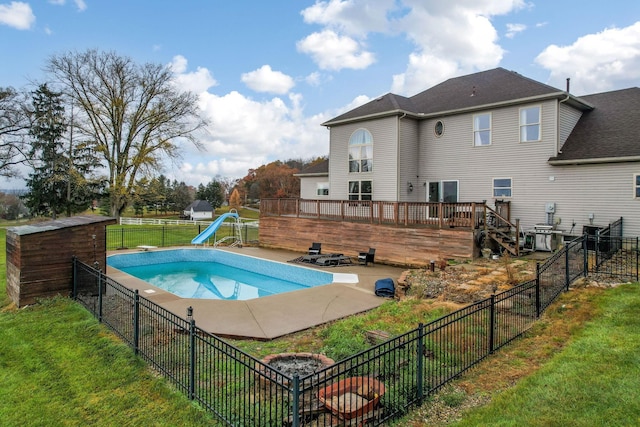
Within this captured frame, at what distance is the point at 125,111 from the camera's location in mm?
30172

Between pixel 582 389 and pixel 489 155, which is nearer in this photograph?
pixel 582 389

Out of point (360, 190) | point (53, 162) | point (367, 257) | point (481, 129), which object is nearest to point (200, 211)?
point (53, 162)

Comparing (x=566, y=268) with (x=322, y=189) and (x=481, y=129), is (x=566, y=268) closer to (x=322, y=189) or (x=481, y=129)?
(x=481, y=129)

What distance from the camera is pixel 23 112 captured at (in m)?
30.0

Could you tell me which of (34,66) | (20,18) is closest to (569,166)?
(20,18)

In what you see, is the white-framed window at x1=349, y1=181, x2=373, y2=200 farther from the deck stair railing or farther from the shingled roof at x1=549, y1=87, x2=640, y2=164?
the shingled roof at x1=549, y1=87, x2=640, y2=164

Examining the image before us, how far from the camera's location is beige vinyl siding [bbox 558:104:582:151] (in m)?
13.7

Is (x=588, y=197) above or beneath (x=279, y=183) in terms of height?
beneath

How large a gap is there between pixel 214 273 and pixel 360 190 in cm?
766

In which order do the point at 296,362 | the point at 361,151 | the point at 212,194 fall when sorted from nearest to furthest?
the point at 296,362, the point at 361,151, the point at 212,194

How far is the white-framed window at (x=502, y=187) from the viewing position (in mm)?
14750

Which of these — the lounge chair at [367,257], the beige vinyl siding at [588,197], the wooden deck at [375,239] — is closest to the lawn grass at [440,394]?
the wooden deck at [375,239]

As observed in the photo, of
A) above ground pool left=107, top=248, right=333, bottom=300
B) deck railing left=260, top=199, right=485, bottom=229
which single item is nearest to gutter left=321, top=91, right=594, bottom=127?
deck railing left=260, top=199, right=485, bottom=229

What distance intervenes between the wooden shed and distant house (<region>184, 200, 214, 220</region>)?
4686 cm
